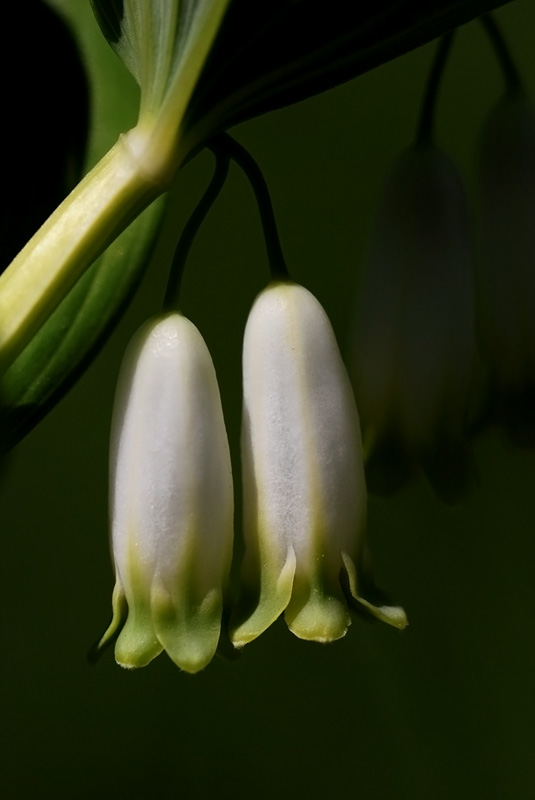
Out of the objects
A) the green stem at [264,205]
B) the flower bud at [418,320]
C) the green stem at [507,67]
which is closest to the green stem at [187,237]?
the green stem at [264,205]

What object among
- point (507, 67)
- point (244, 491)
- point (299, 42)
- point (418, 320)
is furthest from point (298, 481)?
point (507, 67)

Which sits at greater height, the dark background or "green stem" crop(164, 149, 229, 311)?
"green stem" crop(164, 149, 229, 311)

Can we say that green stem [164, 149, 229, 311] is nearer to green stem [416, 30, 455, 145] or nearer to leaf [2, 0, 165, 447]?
leaf [2, 0, 165, 447]

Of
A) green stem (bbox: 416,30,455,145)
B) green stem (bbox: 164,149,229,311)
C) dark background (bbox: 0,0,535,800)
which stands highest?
green stem (bbox: 416,30,455,145)

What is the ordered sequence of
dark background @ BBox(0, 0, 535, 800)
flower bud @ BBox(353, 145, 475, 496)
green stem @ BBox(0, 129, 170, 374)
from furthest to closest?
dark background @ BBox(0, 0, 535, 800) → flower bud @ BBox(353, 145, 475, 496) → green stem @ BBox(0, 129, 170, 374)

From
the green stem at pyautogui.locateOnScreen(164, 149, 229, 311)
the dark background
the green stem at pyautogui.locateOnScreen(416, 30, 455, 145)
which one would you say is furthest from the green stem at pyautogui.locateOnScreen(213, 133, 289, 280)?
the dark background

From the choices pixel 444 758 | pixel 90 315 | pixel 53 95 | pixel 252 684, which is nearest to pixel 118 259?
pixel 90 315

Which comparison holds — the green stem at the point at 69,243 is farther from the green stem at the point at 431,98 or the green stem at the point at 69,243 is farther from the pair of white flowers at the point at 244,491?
the green stem at the point at 431,98

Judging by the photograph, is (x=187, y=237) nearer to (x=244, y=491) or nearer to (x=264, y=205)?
(x=264, y=205)
